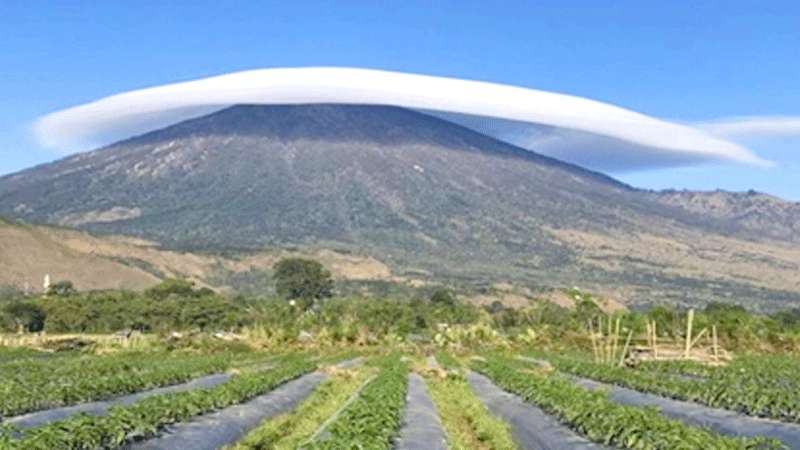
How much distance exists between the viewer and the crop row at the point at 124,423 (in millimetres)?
11977

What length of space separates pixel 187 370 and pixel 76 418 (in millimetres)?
15651

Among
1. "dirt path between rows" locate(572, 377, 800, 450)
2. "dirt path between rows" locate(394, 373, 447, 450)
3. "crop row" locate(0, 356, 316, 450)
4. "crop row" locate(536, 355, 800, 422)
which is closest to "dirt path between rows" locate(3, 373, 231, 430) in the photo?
"crop row" locate(0, 356, 316, 450)

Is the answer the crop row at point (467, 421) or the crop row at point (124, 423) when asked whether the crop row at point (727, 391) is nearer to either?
the crop row at point (467, 421)

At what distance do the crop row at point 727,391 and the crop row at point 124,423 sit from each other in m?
9.22

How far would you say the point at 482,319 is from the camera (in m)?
65.7

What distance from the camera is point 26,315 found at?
6644 centimetres

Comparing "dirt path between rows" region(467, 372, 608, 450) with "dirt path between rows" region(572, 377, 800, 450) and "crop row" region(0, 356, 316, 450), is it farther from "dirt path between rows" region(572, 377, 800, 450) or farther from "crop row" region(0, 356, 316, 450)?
"crop row" region(0, 356, 316, 450)

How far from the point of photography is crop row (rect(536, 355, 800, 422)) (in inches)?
671

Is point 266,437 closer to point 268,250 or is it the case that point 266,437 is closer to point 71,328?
point 71,328

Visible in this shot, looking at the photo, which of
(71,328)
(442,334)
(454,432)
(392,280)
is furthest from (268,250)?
(454,432)

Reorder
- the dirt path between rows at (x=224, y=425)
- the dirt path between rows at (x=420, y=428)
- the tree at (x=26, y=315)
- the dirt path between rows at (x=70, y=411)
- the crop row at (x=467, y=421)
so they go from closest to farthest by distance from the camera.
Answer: the dirt path between rows at (x=224, y=425) < the dirt path between rows at (x=420, y=428) < the dirt path between rows at (x=70, y=411) < the crop row at (x=467, y=421) < the tree at (x=26, y=315)

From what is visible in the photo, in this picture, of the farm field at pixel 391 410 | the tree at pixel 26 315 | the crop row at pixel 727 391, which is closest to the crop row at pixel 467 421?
the farm field at pixel 391 410

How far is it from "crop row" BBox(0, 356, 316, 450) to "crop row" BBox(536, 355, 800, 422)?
9222mm

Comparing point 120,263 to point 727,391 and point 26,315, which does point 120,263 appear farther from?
point 727,391
